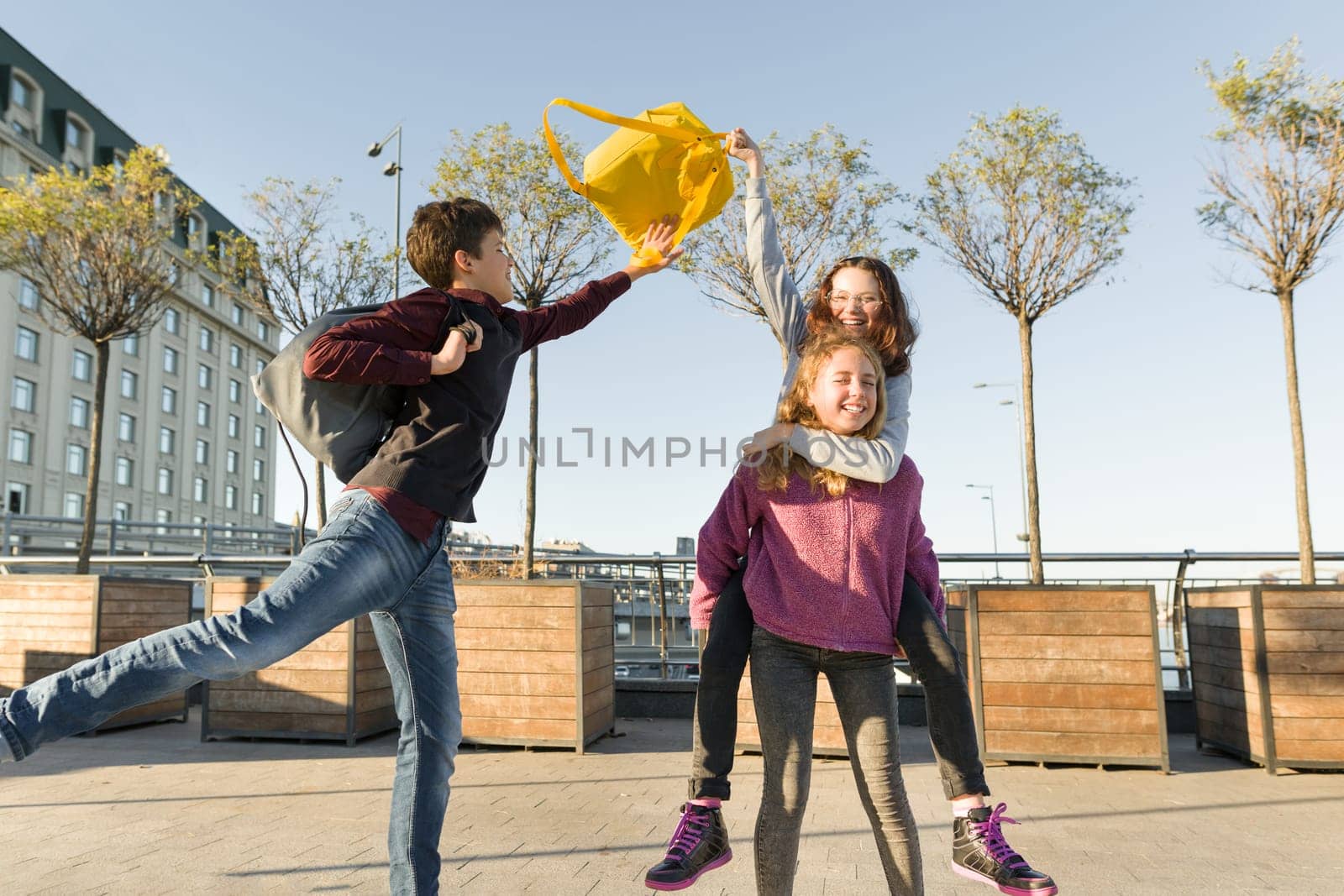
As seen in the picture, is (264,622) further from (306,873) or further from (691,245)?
(691,245)

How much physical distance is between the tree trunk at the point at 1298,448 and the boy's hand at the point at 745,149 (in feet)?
20.4

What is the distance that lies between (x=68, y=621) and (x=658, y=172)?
720 cm

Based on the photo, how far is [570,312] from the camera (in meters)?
3.11

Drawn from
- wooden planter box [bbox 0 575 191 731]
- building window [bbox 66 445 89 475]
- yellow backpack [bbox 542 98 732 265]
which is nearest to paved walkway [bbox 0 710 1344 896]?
wooden planter box [bbox 0 575 191 731]

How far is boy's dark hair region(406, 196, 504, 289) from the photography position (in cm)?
286

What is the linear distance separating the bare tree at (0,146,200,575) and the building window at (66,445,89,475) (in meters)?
41.2

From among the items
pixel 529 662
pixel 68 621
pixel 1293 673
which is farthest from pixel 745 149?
pixel 68 621

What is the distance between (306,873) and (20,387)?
1879 inches

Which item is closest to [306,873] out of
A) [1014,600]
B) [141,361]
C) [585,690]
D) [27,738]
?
[27,738]

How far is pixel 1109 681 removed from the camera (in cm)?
622

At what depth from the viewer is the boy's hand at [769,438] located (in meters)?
2.66

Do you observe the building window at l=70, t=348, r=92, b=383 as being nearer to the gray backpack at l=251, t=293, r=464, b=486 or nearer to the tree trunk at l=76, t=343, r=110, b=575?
the tree trunk at l=76, t=343, r=110, b=575

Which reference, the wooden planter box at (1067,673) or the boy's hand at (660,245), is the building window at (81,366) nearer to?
the wooden planter box at (1067,673)

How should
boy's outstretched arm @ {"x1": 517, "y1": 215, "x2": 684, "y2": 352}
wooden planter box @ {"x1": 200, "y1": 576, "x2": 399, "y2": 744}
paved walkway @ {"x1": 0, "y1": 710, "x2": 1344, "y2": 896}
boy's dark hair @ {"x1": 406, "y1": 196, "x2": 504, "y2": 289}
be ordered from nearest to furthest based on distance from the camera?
boy's dark hair @ {"x1": 406, "y1": 196, "x2": 504, "y2": 289} < boy's outstretched arm @ {"x1": 517, "y1": 215, "x2": 684, "y2": 352} < paved walkway @ {"x1": 0, "y1": 710, "x2": 1344, "y2": 896} < wooden planter box @ {"x1": 200, "y1": 576, "x2": 399, "y2": 744}
